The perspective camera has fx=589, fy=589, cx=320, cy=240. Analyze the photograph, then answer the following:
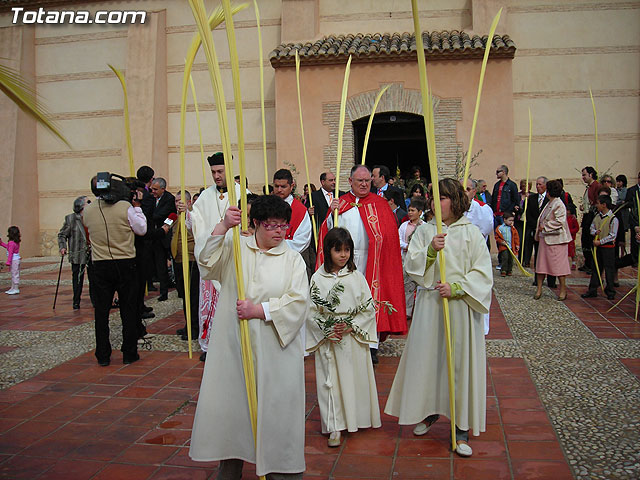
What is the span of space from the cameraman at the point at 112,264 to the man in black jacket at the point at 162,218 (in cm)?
262

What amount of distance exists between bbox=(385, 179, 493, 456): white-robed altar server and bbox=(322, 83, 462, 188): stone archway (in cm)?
972

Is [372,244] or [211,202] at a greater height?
[211,202]

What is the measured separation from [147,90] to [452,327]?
532 inches

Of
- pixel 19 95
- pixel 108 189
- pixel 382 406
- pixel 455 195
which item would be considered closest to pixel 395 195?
pixel 108 189

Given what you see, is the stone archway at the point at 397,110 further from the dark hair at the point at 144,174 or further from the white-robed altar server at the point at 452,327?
the white-robed altar server at the point at 452,327

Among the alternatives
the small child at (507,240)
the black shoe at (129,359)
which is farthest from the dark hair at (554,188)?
the black shoe at (129,359)

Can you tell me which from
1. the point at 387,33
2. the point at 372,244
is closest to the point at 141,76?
the point at 387,33

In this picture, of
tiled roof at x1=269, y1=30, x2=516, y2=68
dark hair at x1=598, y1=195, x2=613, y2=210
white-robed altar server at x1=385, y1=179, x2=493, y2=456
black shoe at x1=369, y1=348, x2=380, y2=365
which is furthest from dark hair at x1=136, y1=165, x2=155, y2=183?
dark hair at x1=598, y1=195, x2=613, y2=210

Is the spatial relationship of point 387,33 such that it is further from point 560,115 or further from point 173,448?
point 173,448

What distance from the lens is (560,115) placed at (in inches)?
572

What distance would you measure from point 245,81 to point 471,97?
19.6 feet

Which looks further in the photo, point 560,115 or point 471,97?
point 560,115

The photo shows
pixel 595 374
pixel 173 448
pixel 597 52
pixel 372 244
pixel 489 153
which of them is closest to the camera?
pixel 173 448

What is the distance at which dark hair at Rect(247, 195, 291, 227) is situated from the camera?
10.3 ft
